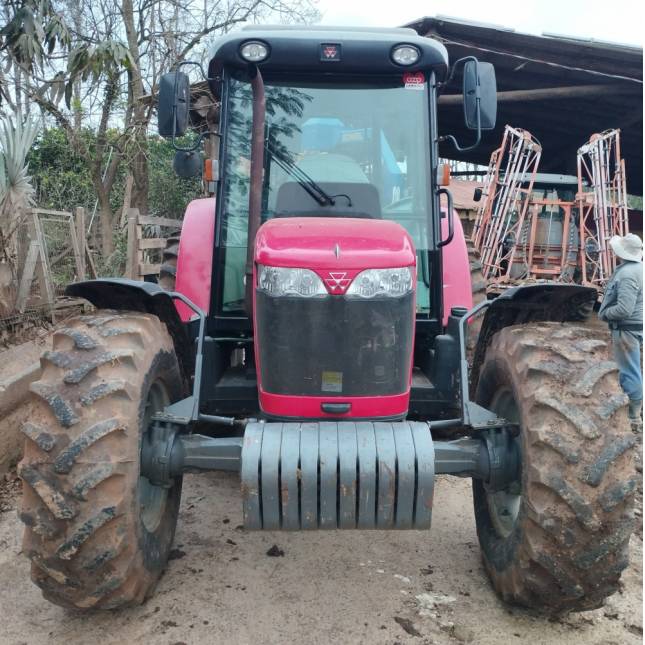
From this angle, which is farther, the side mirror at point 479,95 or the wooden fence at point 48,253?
the wooden fence at point 48,253

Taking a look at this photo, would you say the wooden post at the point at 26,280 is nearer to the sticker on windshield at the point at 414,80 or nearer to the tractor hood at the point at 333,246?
the tractor hood at the point at 333,246

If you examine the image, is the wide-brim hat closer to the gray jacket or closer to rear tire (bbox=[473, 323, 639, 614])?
the gray jacket

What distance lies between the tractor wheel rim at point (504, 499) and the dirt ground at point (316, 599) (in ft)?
0.95

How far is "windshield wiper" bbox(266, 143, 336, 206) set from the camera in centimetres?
316

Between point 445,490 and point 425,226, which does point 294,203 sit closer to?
point 425,226

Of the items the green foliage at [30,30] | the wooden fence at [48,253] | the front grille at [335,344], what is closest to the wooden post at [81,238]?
the wooden fence at [48,253]

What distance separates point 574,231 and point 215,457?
10408 mm

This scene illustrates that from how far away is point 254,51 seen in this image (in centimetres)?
310

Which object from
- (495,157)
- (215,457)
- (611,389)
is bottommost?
(215,457)

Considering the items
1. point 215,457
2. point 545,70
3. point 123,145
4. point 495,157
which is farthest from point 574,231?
point 215,457

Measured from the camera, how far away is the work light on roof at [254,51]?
10.2ft

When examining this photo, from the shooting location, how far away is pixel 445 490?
407 centimetres

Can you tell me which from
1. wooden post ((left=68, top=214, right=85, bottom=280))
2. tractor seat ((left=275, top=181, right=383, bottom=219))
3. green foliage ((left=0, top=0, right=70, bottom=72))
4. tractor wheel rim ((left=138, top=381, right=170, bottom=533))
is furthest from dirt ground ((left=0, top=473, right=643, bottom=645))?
green foliage ((left=0, top=0, right=70, bottom=72))

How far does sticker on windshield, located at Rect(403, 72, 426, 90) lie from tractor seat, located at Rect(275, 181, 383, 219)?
0.55 m
